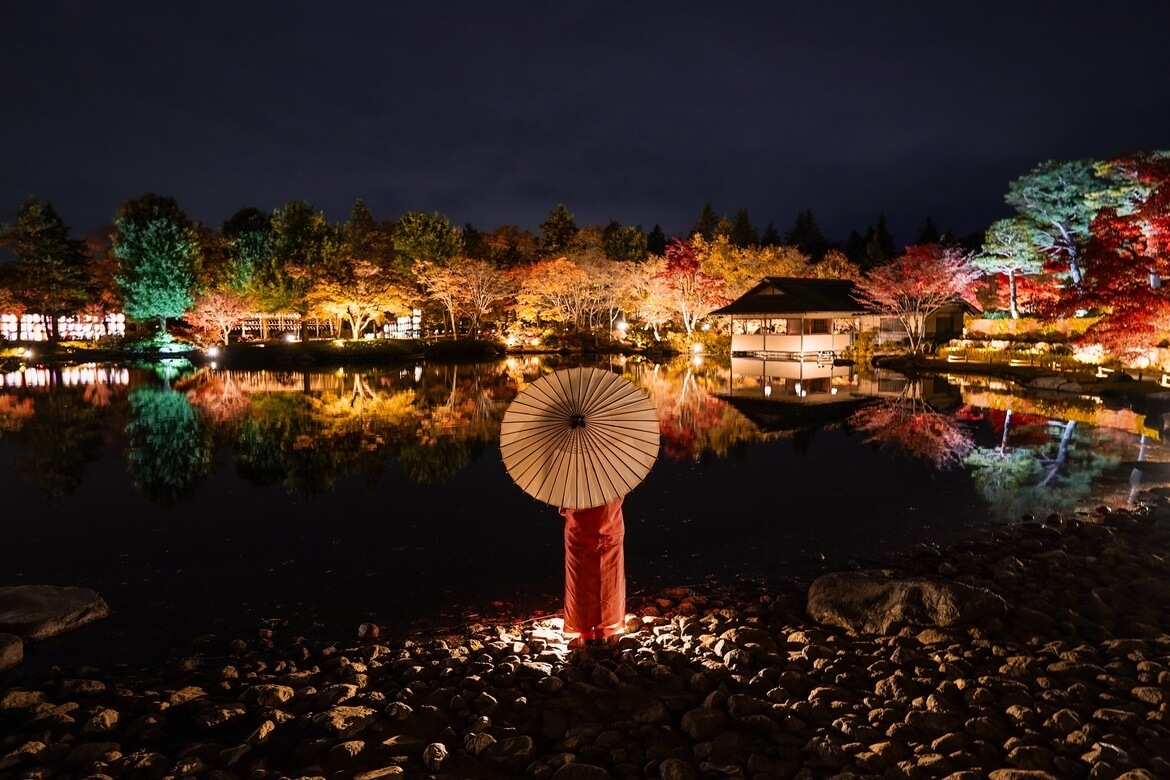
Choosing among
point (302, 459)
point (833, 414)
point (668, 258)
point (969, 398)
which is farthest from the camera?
point (668, 258)

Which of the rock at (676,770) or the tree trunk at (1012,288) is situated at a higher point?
the tree trunk at (1012,288)

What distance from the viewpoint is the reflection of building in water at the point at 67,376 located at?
882 inches

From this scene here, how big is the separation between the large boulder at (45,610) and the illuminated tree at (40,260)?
39862mm

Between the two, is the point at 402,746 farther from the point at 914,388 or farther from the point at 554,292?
the point at 554,292

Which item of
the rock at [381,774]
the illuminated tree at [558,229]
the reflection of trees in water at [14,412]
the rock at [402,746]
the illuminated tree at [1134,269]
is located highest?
the illuminated tree at [558,229]

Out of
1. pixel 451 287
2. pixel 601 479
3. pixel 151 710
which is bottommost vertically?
pixel 151 710

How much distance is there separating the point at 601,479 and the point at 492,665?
1.35 meters

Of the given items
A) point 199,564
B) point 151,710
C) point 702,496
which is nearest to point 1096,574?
point 702,496

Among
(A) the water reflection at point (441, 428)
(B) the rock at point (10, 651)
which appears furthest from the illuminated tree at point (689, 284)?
(B) the rock at point (10, 651)

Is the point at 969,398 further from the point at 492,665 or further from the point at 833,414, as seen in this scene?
the point at 492,665

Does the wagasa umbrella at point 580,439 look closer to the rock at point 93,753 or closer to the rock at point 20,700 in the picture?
the rock at point 93,753

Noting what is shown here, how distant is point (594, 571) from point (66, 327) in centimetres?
4768

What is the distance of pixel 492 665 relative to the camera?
4.14 m

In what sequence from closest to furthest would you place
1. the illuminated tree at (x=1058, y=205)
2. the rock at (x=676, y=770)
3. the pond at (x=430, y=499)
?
the rock at (x=676, y=770), the pond at (x=430, y=499), the illuminated tree at (x=1058, y=205)
